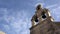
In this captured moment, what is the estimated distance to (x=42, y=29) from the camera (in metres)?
24.5

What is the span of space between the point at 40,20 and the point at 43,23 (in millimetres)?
1482

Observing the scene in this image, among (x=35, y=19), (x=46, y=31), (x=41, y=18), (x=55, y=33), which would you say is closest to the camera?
(x=55, y=33)

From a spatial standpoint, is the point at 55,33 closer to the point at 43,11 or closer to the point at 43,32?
the point at 43,32

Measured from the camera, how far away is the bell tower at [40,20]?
943 inches

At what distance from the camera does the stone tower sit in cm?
2273

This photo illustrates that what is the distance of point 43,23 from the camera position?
2442 centimetres

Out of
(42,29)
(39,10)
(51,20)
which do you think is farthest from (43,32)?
(39,10)

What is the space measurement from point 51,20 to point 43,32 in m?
2.05

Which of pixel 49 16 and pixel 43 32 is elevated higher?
pixel 49 16

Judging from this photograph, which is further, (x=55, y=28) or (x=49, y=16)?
(x=49, y=16)

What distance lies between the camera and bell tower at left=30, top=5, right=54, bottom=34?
23.9m

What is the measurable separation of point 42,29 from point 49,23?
60.3 inches

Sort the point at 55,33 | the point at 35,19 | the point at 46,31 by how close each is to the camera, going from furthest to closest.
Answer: the point at 35,19 → the point at 46,31 → the point at 55,33

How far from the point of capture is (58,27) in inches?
880
